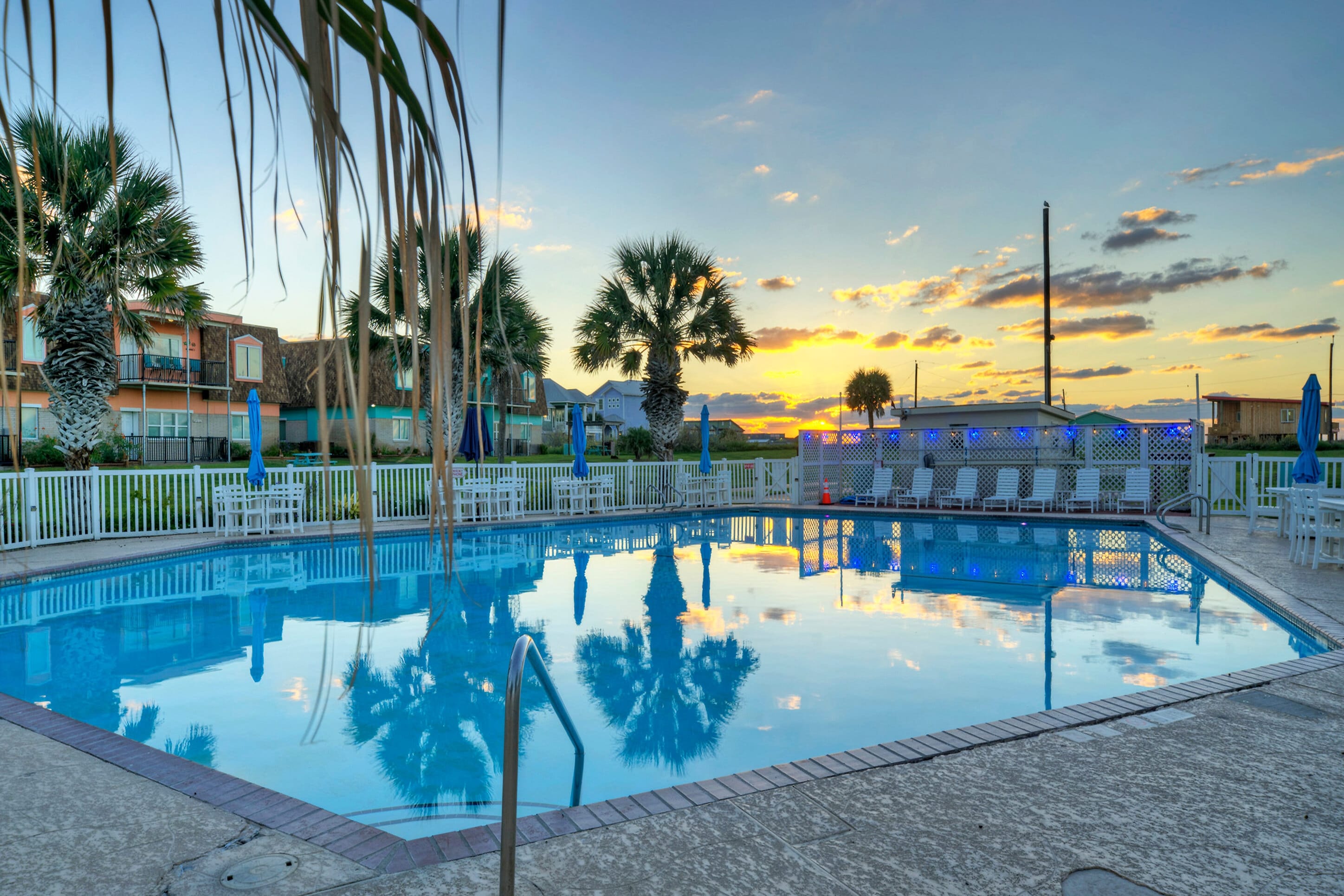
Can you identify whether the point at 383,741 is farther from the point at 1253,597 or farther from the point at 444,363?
the point at 1253,597

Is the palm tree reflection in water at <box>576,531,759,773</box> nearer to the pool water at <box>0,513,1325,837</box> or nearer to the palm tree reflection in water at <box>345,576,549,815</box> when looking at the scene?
the pool water at <box>0,513,1325,837</box>

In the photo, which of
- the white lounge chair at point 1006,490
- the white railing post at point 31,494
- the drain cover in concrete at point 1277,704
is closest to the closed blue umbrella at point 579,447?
the white lounge chair at point 1006,490

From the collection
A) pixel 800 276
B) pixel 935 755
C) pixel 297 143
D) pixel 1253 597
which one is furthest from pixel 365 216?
pixel 800 276

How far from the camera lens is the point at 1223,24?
1013 cm

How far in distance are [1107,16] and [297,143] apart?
510 inches

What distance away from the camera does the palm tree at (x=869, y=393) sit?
6425 cm

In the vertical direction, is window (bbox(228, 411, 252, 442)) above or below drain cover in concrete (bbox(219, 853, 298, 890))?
above

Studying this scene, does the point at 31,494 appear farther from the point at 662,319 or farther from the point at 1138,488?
the point at 1138,488

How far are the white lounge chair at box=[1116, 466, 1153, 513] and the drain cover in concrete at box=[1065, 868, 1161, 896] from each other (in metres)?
14.9

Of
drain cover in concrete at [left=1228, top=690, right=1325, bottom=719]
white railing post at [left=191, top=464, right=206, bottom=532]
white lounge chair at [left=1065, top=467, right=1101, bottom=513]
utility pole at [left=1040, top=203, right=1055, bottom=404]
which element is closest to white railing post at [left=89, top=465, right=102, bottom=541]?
white railing post at [left=191, top=464, right=206, bottom=532]

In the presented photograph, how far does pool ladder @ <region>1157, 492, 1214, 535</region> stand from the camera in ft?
37.8

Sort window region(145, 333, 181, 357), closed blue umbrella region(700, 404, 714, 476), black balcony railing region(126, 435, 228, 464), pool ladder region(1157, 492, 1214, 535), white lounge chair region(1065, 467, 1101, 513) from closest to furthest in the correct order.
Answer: pool ladder region(1157, 492, 1214, 535), white lounge chair region(1065, 467, 1101, 513), closed blue umbrella region(700, 404, 714, 476), black balcony railing region(126, 435, 228, 464), window region(145, 333, 181, 357)

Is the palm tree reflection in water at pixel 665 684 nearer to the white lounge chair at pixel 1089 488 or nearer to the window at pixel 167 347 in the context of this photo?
the white lounge chair at pixel 1089 488

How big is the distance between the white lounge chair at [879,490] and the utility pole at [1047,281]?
215 inches
